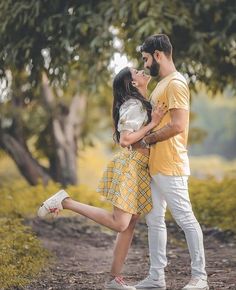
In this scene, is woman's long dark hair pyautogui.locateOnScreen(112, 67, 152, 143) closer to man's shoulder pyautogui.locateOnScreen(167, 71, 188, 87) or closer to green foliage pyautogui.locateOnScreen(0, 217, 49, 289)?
man's shoulder pyautogui.locateOnScreen(167, 71, 188, 87)

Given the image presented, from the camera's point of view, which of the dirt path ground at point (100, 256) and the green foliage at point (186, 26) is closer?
the dirt path ground at point (100, 256)

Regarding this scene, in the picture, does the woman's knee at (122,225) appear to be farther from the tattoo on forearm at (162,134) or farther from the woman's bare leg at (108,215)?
the tattoo on forearm at (162,134)

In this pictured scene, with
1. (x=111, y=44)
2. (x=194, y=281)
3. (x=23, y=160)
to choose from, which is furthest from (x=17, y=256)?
(x=23, y=160)

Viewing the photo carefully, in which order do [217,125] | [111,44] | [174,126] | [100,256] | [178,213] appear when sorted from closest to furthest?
[174,126], [178,213], [100,256], [111,44], [217,125]

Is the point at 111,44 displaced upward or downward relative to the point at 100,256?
upward

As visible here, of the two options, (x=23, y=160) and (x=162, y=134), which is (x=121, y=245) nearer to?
(x=162, y=134)

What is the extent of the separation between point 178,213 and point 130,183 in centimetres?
42

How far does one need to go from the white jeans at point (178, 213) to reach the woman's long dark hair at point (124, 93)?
518 millimetres

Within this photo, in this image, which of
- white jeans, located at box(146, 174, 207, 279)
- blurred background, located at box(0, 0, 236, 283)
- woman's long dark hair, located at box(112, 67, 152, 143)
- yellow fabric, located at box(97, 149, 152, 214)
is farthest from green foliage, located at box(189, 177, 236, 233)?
woman's long dark hair, located at box(112, 67, 152, 143)

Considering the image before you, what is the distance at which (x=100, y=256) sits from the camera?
29.3ft

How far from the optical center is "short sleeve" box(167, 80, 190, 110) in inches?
214

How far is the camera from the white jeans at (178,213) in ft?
18.1

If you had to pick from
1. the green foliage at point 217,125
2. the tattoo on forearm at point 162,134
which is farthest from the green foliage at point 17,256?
the green foliage at point 217,125

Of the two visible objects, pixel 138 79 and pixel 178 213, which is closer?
pixel 178 213
